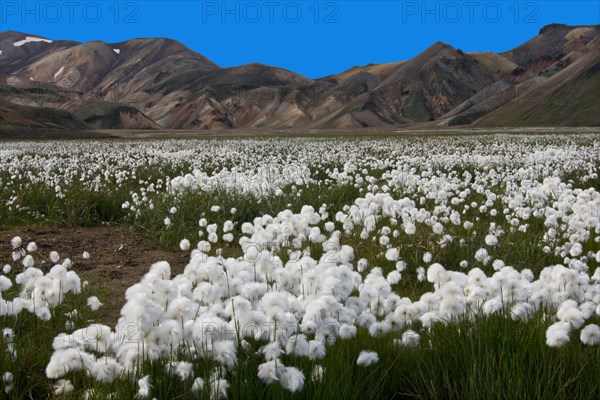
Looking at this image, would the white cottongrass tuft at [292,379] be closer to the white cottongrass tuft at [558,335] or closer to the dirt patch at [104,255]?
the white cottongrass tuft at [558,335]

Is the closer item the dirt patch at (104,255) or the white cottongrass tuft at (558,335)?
the white cottongrass tuft at (558,335)

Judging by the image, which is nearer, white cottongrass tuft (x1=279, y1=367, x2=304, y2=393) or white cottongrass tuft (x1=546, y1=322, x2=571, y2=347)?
white cottongrass tuft (x1=279, y1=367, x2=304, y2=393)

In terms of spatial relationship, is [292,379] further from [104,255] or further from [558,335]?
[104,255]

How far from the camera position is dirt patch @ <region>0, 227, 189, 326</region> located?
634 centimetres

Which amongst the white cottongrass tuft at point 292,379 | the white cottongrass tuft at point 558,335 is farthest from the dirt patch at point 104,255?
the white cottongrass tuft at point 558,335

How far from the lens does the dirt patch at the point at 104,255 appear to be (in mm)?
6340

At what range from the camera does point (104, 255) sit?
26.2 ft

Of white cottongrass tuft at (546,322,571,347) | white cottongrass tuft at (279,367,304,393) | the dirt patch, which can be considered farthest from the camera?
the dirt patch

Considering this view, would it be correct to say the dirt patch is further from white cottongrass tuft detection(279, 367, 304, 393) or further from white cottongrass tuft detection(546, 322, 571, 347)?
white cottongrass tuft detection(546, 322, 571, 347)

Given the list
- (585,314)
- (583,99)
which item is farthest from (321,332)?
(583,99)

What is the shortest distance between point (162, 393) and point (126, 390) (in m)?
0.17

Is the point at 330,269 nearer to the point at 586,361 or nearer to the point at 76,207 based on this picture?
the point at 586,361

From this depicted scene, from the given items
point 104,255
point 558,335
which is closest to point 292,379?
point 558,335

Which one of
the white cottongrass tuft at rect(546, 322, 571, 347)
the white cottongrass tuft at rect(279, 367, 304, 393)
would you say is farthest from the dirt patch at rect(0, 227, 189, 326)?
the white cottongrass tuft at rect(546, 322, 571, 347)
